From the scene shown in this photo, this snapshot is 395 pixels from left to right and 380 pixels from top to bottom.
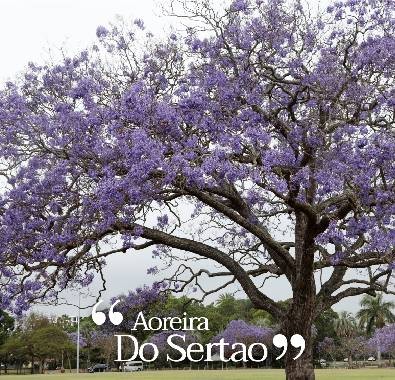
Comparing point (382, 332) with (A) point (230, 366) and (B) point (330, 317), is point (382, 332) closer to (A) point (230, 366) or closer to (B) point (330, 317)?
(B) point (330, 317)

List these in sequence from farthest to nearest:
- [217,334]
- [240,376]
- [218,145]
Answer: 1. [217,334]
2. [240,376]
3. [218,145]

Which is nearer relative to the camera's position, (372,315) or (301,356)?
(301,356)

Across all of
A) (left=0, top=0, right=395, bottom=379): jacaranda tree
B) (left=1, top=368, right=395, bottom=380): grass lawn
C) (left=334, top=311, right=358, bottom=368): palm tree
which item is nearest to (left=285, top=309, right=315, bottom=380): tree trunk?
(left=0, top=0, right=395, bottom=379): jacaranda tree

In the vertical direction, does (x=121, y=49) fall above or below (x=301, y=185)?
above

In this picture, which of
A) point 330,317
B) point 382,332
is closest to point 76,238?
point 382,332

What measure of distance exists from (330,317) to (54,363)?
110ft

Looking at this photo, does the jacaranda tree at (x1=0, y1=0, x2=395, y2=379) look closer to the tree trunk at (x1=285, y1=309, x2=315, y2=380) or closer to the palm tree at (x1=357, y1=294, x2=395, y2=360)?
the tree trunk at (x1=285, y1=309, x2=315, y2=380)

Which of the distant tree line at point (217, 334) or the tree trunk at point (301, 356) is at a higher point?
the distant tree line at point (217, 334)

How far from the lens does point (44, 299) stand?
16266 mm

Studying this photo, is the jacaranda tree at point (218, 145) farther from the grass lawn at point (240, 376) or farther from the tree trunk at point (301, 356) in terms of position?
the grass lawn at point (240, 376)

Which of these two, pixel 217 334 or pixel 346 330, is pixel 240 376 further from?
pixel 346 330

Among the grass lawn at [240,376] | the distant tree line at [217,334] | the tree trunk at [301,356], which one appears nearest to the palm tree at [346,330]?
the distant tree line at [217,334]

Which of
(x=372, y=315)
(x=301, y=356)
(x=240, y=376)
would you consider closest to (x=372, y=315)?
(x=372, y=315)

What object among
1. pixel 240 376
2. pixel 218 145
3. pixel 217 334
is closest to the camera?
pixel 218 145
